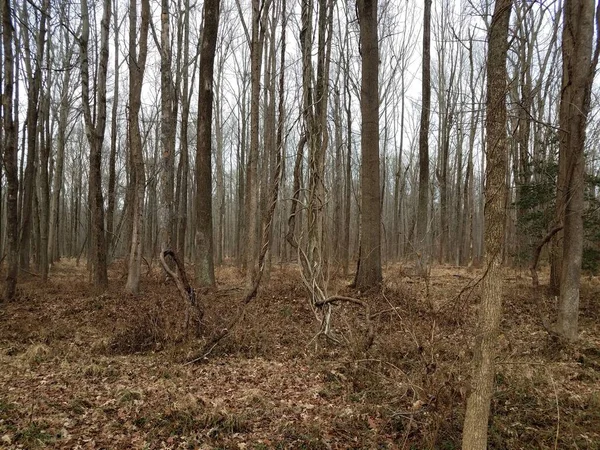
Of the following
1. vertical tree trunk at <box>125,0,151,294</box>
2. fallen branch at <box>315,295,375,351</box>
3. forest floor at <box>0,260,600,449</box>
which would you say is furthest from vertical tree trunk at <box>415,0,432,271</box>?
vertical tree trunk at <box>125,0,151,294</box>

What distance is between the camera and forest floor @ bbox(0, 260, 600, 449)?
3625 mm

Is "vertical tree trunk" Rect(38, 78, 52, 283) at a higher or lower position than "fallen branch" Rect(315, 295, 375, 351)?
higher

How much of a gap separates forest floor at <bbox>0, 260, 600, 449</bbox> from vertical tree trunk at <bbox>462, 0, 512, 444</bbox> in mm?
189

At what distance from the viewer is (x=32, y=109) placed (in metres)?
11.5

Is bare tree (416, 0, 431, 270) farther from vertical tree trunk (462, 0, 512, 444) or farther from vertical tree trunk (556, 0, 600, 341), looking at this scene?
vertical tree trunk (462, 0, 512, 444)

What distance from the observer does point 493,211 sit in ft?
8.84

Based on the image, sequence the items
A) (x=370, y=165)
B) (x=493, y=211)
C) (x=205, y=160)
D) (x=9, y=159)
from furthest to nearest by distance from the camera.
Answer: (x=205, y=160), (x=370, y=165), (x=9, y=159), (x=493, y=211)

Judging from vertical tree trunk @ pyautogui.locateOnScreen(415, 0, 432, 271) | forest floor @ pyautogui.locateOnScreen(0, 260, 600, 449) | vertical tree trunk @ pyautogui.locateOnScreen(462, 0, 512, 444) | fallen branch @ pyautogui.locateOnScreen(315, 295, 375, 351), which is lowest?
forest floor @ pyautogui.locateOnScreen(0, 260, 600, 449)

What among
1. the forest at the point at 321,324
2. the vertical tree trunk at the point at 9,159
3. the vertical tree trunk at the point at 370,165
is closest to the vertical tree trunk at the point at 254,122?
the forest at the point at 321,324

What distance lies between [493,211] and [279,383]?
343 cm

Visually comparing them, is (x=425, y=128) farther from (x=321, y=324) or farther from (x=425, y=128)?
(x=321, y=324)

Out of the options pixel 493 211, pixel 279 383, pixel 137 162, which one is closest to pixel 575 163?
pixel 493 211

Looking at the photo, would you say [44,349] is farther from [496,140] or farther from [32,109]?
[32,109]

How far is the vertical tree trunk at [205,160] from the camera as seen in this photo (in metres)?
10.3
